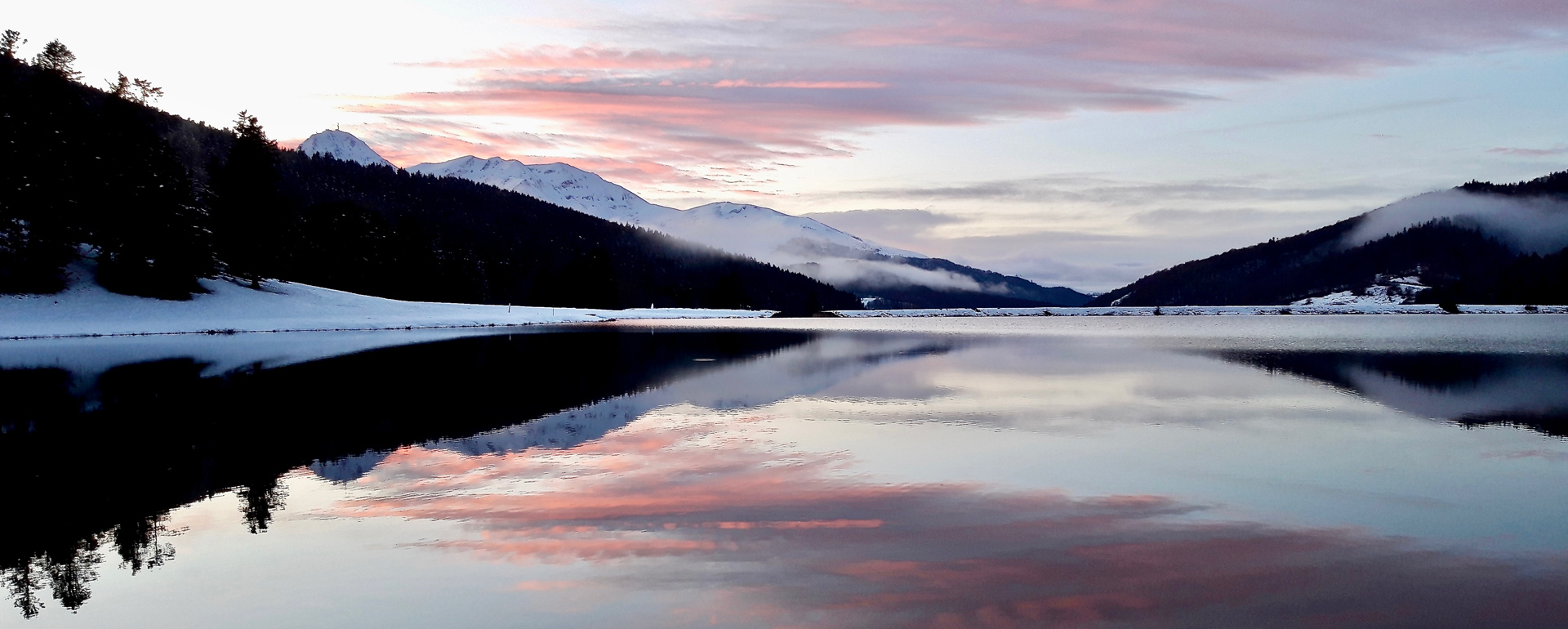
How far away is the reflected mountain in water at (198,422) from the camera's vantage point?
1023 cm

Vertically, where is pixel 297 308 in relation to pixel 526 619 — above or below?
above

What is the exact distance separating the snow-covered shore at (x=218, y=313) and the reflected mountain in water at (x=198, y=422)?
68.4 ft

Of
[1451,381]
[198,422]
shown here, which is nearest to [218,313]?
[198,422]

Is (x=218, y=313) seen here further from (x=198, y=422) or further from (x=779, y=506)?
(x=779, y=506)

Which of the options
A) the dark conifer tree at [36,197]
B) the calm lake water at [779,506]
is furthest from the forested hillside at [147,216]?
the calm lake water at [779,506]

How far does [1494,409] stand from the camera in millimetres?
21297

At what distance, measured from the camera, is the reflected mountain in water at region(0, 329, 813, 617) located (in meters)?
10.2

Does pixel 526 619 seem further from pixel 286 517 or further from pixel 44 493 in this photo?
pixel 44 493

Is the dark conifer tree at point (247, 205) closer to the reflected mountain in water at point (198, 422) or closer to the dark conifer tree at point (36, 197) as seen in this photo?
the dark conifer tree at point (36, 197)

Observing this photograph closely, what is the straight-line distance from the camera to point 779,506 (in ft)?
38.1

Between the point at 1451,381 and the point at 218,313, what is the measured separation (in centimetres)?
7377

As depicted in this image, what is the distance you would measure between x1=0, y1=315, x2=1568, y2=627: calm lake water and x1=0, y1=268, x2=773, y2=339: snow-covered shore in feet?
129

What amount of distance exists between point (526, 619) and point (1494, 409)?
23907 mm

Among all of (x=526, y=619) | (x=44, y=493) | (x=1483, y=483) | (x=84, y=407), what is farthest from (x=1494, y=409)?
(x=84, y=407)
